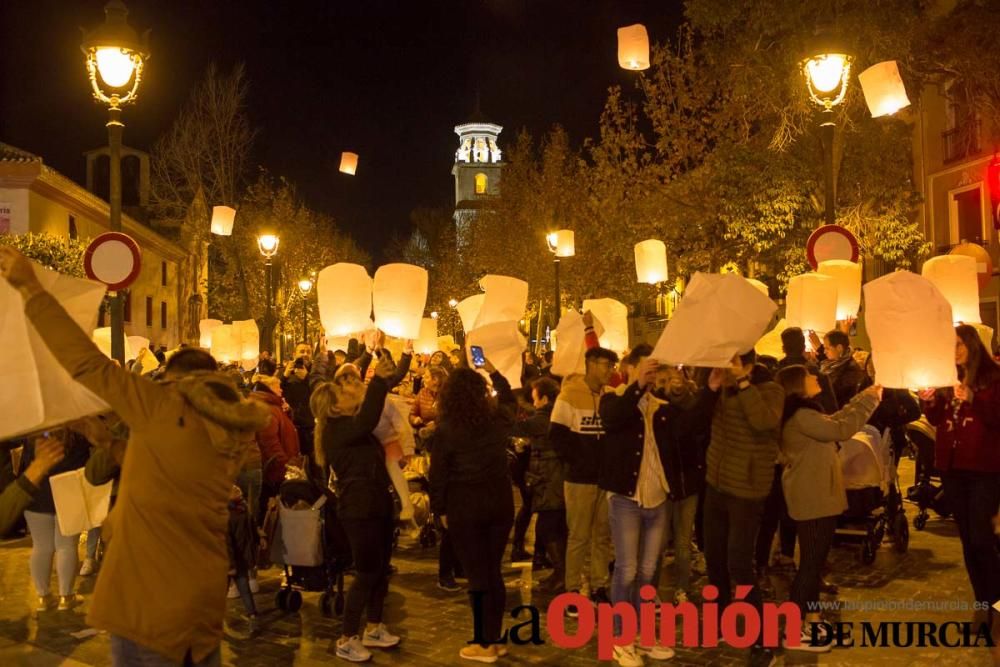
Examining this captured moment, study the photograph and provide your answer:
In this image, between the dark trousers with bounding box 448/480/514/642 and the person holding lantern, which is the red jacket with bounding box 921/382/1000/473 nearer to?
the person holding lantern

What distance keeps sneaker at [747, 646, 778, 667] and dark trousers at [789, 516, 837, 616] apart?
41 cm

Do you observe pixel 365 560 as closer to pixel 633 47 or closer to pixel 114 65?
pixel 114 65

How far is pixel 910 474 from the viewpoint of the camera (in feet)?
49.0

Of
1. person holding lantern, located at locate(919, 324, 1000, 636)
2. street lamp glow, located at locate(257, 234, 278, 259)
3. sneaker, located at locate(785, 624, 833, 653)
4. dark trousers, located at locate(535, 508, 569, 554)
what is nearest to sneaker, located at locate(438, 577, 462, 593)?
dark trousers, located at locate(535, 508, 569, 554)

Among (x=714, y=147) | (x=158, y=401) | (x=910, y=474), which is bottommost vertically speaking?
(x=910, y=474)

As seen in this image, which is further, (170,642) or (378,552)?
(378,552)

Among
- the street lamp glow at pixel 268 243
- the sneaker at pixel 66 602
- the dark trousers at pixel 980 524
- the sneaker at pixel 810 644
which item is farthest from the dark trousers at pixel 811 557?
the street lamp glow at pixel 268 243

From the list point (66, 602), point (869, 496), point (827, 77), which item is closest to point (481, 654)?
point (66, 602)

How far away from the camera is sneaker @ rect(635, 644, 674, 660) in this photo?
6.46m

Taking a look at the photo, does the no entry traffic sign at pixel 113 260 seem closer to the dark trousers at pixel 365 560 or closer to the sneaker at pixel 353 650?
the dark trousers at pixel 365 560

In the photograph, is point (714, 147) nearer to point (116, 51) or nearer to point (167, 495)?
point (116, 51)

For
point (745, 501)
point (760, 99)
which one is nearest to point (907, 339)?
point (745, 501)

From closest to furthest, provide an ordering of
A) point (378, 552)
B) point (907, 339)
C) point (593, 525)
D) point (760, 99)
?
point (907, 339) < point (378, 552) < point (593, 525) < point (760, 99)

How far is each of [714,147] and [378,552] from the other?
62.9 ft
